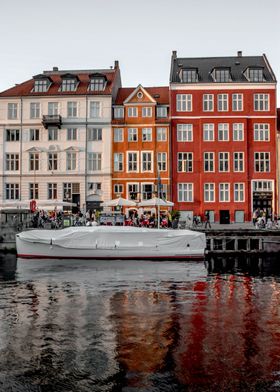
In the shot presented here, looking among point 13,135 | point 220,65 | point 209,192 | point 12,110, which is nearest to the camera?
point 209,192

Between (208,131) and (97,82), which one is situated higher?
(97,82)

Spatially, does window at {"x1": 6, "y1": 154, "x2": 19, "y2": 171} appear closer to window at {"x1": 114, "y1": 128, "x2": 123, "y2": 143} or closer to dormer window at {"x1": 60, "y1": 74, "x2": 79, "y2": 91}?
dormer window at {"x1": 60, "y1": 74, "x2": 79, "y2": 91}

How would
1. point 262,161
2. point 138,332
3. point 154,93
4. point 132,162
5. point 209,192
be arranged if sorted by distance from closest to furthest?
point 138,332 → point 209,192 → point 262,161 → point 132,162 → point 154,93

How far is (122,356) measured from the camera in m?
11.7

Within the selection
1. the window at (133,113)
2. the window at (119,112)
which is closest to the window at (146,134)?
the window at (133,113)

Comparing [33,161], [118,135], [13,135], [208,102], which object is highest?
[208,102]

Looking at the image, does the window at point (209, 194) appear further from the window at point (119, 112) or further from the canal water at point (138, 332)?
the canal water at point (138, 332)

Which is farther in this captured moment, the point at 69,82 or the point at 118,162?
the point at 69,82

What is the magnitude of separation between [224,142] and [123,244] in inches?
1063

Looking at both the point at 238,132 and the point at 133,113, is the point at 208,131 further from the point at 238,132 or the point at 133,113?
the point at 133,113

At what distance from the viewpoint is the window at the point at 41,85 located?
Answer: 5744cm

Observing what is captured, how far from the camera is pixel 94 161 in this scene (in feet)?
182

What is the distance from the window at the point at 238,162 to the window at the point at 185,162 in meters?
5.18

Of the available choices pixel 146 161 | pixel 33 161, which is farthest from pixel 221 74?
pixel 33 161
